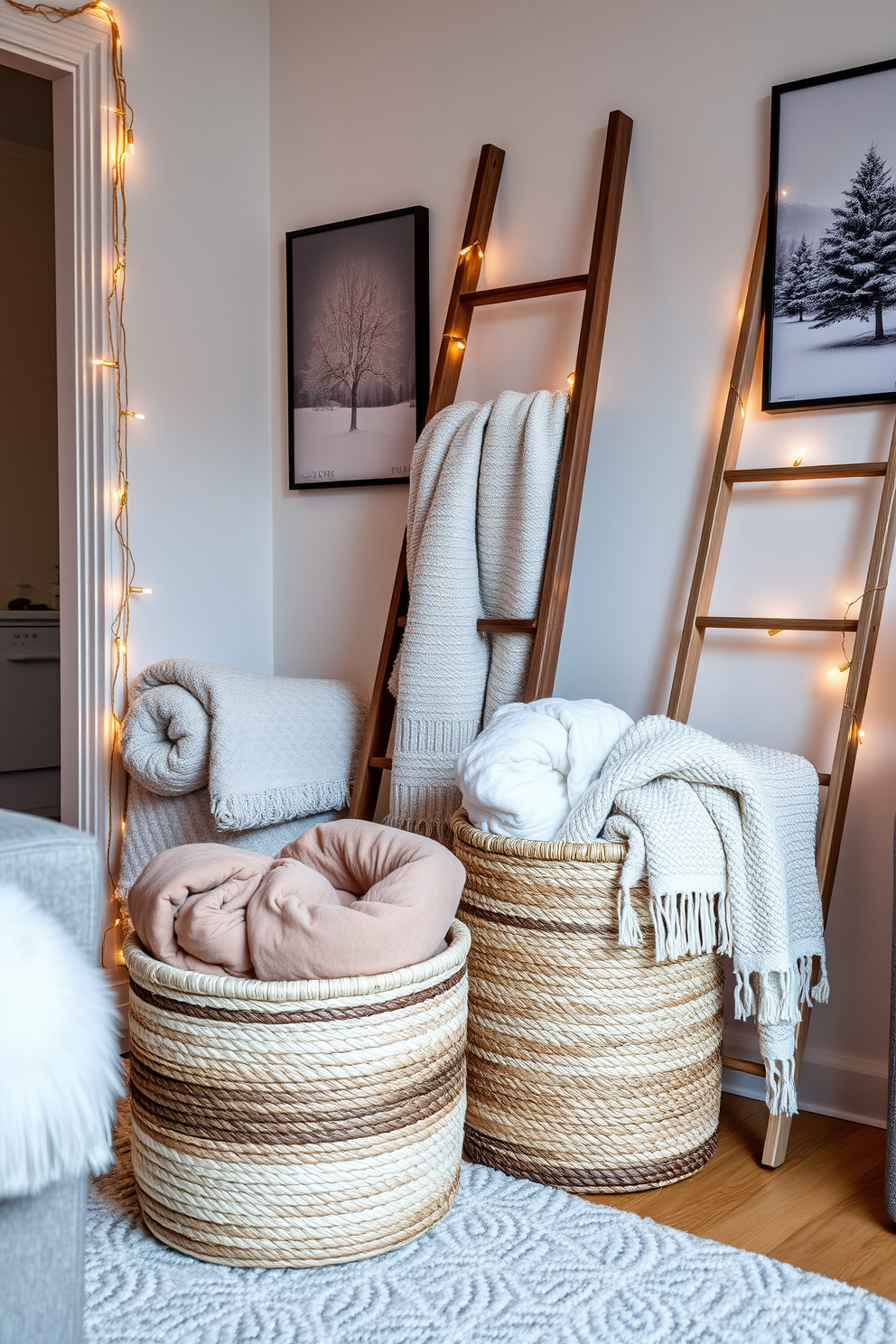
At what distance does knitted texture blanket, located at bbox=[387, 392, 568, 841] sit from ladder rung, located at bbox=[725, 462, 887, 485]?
13.8 inches

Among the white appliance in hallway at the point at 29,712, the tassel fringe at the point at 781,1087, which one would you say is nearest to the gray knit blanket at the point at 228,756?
the tassel fringe at the point at 781,1087

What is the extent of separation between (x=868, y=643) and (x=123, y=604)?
1505mm

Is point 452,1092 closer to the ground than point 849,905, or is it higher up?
closer to the ground

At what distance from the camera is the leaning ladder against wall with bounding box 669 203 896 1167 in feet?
6.26

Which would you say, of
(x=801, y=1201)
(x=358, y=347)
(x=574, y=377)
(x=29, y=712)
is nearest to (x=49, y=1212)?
(x=801, y=1201)

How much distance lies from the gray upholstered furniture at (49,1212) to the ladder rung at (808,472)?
4.46 ft

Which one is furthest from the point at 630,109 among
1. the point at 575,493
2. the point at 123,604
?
the point at 123,604

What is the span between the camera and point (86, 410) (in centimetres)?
249

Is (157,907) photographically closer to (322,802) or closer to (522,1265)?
(522,1265)

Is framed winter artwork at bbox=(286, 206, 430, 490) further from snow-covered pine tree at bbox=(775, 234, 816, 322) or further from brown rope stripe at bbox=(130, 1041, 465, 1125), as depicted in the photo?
brown rope stripe at bbox=(130, 1041, 465, 1125)

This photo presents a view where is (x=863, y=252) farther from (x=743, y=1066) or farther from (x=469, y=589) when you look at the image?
(x=743, y=1066)

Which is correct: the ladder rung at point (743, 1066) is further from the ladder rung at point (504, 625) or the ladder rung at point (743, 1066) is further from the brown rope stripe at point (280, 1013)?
the ladder rung at point (504, 625)

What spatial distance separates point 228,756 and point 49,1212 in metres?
1.27

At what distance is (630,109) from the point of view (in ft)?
7.48
